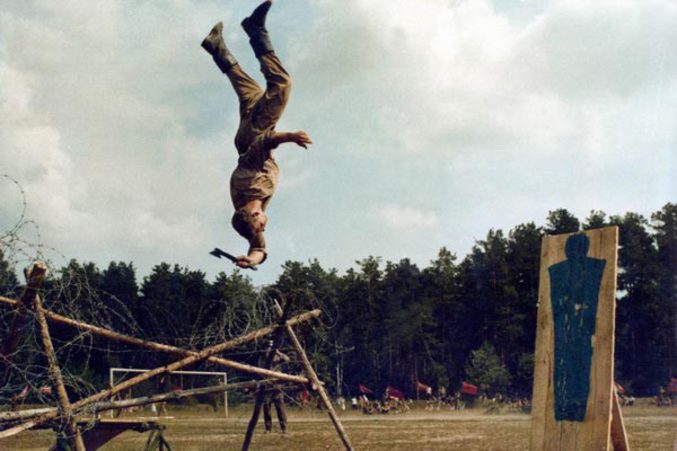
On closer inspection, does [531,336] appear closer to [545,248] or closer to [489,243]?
[489,243]

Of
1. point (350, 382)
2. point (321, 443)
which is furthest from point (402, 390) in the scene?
point (321, 443)

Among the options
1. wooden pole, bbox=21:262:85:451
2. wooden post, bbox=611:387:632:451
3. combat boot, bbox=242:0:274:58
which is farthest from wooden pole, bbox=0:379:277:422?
wooden post, bbox=611:387:632:451

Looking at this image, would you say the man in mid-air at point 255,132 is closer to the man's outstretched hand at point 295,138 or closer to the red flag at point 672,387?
the man's outstretched hand at point 295,138

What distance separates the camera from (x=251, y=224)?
8.01 m

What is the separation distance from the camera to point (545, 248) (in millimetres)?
7020

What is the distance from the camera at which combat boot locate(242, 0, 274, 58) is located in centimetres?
768

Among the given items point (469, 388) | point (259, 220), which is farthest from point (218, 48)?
point (469, 388)

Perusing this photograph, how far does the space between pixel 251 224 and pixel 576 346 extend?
3.45 meters

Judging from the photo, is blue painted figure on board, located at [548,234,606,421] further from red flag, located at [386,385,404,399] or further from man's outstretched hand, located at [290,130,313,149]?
red flag, located at [386,385,404,399]

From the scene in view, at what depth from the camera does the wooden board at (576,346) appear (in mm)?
6223

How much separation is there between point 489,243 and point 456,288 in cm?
557

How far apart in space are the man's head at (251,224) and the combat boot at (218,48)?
5.11 ft

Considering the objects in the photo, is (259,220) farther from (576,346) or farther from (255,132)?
(576,346)

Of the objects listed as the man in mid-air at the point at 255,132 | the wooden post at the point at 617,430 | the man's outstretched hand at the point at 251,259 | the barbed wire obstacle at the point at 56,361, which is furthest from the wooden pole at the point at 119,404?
the wooden post at the point at 617,430
